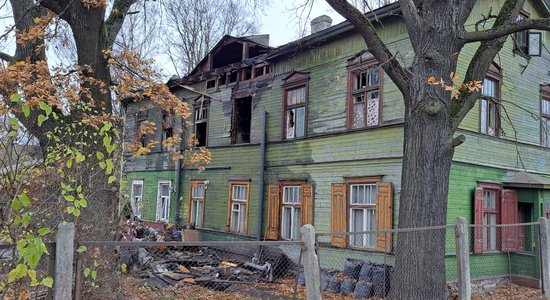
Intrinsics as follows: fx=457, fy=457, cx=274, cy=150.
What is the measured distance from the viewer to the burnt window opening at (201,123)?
19.6 meters

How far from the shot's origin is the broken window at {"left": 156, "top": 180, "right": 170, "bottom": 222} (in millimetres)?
20953

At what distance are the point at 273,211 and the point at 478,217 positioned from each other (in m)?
6.41

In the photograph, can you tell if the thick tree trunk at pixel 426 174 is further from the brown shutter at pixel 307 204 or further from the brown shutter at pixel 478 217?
the brown shutter at pixel 307 204

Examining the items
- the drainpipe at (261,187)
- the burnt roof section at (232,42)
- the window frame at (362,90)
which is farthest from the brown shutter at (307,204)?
the burnt roof section at (232,42)

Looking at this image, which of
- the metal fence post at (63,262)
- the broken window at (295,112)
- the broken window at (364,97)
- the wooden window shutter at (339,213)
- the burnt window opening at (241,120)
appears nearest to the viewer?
the metal fence post at (63,262)

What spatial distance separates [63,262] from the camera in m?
3.70

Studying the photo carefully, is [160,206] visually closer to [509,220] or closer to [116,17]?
[116,17]

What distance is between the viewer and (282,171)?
15.5m

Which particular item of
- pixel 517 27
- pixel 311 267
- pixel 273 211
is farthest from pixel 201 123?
pixel 311 267

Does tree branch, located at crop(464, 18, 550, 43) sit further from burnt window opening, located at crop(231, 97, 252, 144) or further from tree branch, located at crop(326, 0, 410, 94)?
burnt window opening, located at crop(231, 97, 252, 144)

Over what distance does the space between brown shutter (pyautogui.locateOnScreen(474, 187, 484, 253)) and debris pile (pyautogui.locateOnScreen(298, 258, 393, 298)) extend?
273cm

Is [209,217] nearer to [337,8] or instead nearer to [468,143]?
[468,143]

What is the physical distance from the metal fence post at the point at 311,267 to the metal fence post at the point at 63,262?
7.93 ft

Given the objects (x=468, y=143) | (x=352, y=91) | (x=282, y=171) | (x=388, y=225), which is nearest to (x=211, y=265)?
(x=282, y=171)
